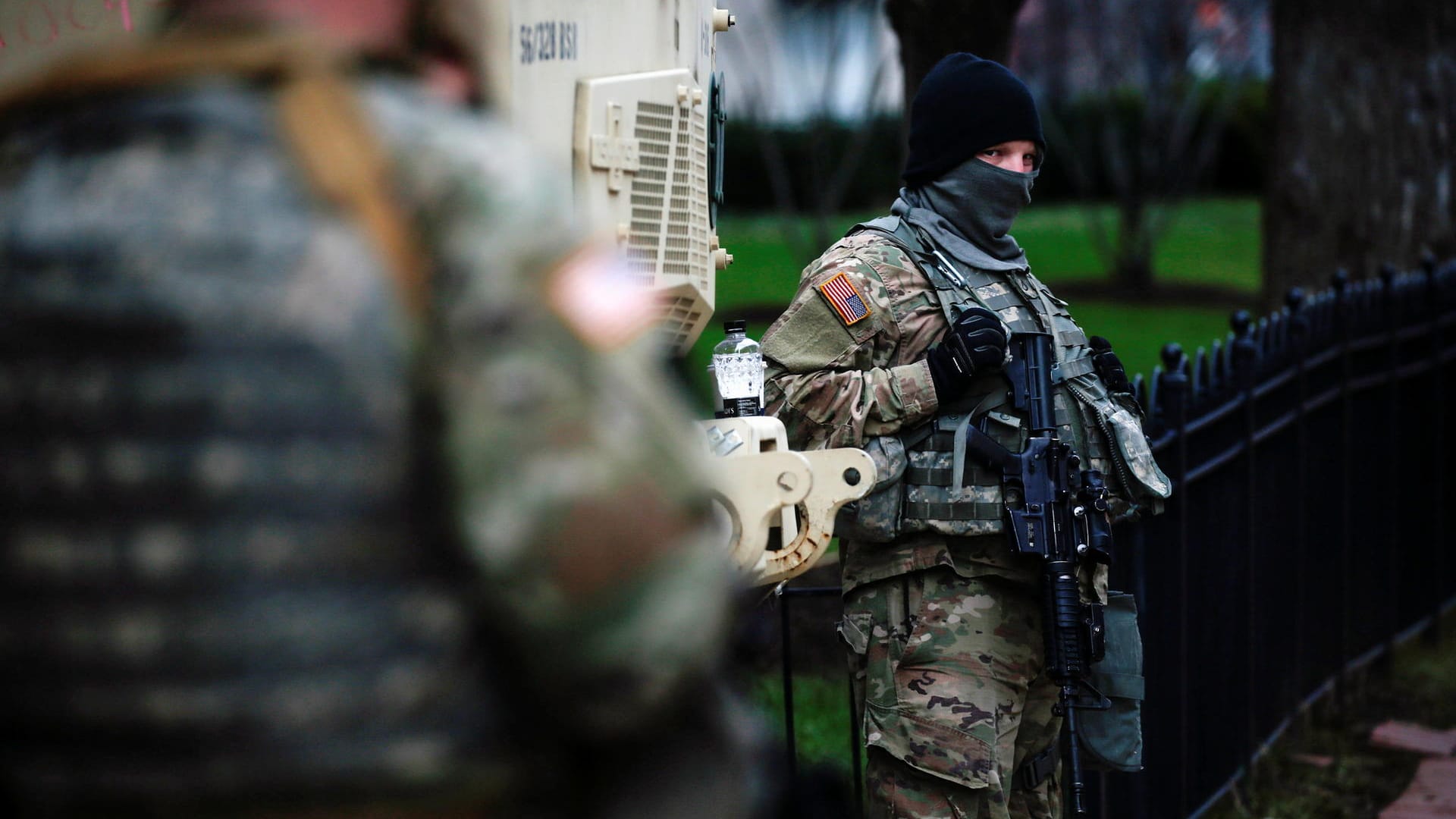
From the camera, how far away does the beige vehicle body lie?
2.07m

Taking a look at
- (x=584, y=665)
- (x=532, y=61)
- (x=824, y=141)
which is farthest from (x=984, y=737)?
(x=824, y=141)

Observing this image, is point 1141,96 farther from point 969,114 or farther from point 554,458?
point 554,458

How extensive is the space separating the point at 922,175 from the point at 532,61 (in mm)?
1969

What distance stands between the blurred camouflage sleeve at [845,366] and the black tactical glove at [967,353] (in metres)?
0.03

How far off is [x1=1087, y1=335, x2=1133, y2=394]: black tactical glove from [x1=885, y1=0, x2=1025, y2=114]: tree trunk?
2.41 metres

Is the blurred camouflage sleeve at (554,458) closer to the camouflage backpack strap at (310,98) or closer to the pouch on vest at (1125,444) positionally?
the camouflage backpack strap at (310,98)

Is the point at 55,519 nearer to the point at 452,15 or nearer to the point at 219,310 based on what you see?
the point at 219,310

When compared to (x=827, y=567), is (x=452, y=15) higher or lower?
higher

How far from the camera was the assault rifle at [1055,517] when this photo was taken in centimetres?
347

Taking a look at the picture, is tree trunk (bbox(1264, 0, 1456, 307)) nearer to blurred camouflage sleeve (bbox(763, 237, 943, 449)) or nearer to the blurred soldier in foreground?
blurred camouflage sleeve (bbox(763, 237, 943, 449))

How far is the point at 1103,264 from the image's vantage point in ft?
59.4

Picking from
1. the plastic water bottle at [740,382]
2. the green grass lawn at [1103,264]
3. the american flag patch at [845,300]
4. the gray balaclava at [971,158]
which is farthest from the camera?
the green grass lawn at [1103,264]

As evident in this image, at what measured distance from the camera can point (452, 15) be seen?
1.34m

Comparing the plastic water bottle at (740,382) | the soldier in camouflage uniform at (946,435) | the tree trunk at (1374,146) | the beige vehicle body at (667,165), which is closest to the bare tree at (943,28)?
the soldier in camouflage uniform at (946,435)
